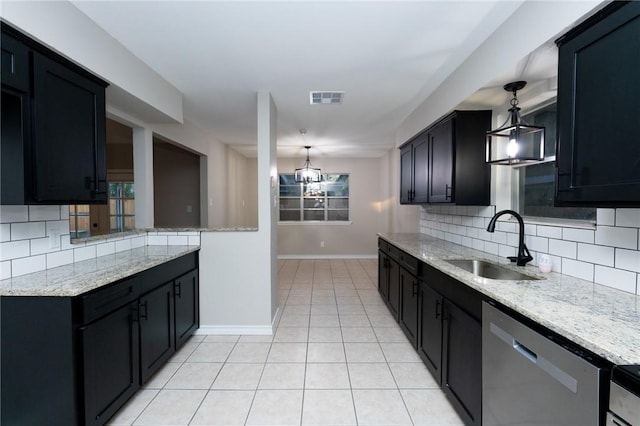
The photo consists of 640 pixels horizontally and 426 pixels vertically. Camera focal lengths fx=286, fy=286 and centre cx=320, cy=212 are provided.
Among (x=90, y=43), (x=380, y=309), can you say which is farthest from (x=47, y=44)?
(x=380, y=309)

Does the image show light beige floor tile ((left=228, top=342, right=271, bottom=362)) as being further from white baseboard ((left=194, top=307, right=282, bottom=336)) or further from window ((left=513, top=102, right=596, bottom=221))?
window ((left=513, top=102, right=596, bottom=221))

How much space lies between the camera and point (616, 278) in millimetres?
→ 1418

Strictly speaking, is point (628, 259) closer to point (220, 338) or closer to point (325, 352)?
point (325, 352)

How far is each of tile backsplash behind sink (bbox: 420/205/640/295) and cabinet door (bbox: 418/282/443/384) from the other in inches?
27.3

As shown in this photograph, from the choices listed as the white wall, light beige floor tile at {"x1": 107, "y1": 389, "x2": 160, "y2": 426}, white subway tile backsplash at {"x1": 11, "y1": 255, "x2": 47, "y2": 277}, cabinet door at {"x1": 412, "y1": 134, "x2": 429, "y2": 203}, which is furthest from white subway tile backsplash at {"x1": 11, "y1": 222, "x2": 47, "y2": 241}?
the white wall

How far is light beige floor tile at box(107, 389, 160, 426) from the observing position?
182 cm

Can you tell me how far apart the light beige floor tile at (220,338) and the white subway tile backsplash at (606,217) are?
2.99 m

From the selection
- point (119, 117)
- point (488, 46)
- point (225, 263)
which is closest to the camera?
point (488, 46)

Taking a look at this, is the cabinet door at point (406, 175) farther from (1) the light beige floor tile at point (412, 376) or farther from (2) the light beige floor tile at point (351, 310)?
(1) the light beige floor tile at point (412, 376)

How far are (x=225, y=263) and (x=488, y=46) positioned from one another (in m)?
2.93

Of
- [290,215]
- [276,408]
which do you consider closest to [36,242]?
[276,408]

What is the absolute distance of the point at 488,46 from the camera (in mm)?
1996

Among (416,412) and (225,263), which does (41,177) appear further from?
(416,412)

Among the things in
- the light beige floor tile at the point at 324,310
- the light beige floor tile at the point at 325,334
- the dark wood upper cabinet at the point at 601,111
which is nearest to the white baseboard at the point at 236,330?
the light beige floor tile at the point at 325,334
